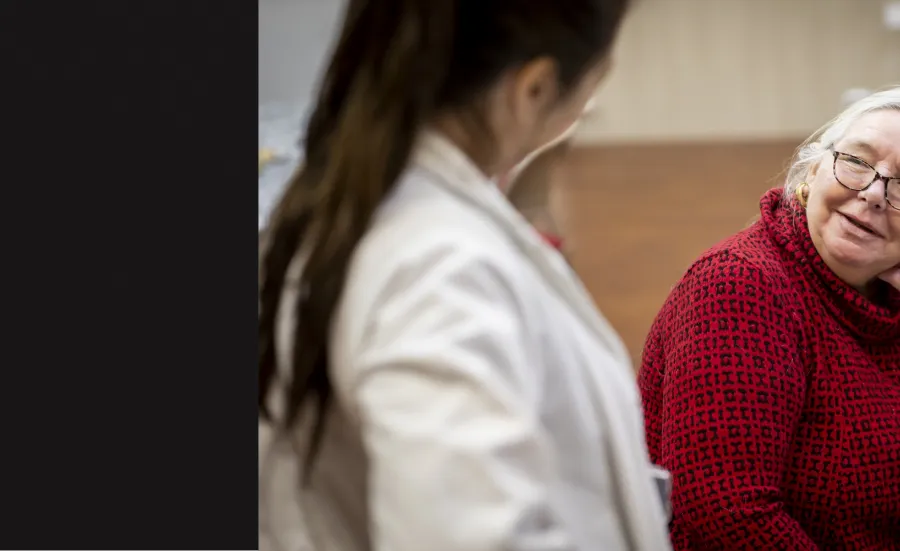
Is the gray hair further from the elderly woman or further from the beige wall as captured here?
the beige wall

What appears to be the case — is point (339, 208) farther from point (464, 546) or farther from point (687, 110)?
point (687, 110)

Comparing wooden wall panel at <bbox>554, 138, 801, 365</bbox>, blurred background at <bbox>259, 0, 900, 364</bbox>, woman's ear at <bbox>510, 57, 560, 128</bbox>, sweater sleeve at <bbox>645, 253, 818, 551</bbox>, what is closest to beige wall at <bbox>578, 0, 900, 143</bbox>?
blurred background at <bbox>259, 0, 900, 364</bbox>

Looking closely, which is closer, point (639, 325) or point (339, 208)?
point (339, 208)

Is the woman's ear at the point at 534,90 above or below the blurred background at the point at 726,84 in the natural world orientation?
above

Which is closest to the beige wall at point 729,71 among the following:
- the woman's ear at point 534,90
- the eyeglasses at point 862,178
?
the eyeglasses at point 862,178

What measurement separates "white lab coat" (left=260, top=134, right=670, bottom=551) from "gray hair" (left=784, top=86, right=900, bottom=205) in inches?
30.9

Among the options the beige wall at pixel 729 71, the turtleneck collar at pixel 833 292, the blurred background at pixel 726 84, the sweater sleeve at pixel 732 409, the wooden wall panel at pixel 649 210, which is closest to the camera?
the sweater sleeve at pixel 732 409

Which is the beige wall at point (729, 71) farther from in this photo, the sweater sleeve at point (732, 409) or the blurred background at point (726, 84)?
the sweater sleeve at point (732, 409)

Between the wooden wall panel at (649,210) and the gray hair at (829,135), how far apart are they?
1.59m

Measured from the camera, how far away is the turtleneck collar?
1270 millimetres

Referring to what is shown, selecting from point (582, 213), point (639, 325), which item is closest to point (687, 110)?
point (582, 213)

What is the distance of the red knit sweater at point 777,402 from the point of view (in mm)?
1145

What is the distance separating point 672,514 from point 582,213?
11.1 ft
